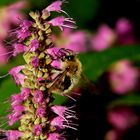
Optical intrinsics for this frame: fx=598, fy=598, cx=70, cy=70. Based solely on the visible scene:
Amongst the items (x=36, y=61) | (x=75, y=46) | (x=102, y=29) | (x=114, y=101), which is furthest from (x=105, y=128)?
(x=36, y=61)

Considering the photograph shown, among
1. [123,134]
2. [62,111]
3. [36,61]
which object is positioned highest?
[36,61]

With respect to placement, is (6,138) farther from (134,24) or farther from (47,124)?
(134,24)

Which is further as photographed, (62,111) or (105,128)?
(105,128)

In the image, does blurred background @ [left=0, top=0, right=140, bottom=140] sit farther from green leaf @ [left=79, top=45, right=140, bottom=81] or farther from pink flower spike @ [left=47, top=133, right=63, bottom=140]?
pink flower spike @ [left=47, top=133, right=63, bottom=140]

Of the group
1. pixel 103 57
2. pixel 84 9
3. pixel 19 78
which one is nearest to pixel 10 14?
pixel 84 9

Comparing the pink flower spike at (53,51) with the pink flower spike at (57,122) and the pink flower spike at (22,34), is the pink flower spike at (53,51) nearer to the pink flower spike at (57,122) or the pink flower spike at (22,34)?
the pink flower spike at (22,34)

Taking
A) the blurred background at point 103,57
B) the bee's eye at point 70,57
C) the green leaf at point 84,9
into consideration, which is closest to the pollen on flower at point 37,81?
the bee's eye at point 70,57
